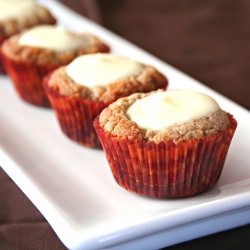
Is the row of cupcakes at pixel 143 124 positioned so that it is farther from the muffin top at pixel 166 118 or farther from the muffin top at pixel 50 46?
the muffin top at pixel 50 46

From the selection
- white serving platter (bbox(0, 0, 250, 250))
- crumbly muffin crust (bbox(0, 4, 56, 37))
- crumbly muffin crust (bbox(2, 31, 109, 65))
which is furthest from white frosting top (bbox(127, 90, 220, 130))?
crumbly muffin crust (bbox(0, 4, 56, 37))

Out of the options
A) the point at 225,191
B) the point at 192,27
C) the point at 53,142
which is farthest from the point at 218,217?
the point at 192,27

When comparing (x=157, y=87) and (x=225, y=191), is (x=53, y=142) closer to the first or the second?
(x=157, y=87)


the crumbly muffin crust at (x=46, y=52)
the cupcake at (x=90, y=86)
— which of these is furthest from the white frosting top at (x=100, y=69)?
the crumbly muffin crust at (x=46, y=52)

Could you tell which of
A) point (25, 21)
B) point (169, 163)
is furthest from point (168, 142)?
point (25, 21)

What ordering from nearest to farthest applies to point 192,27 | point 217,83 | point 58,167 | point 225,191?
point 225,191, point 58,167, point 217,83, point 192,27

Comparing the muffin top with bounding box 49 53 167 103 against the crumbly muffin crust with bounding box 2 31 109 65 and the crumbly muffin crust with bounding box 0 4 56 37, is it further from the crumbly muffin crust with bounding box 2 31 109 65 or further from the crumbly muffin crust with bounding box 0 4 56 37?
the crumbly muffin crust with bounding box 0 4 56 37
